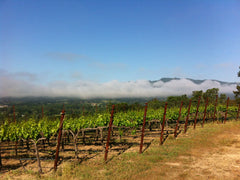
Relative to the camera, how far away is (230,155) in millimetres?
7871

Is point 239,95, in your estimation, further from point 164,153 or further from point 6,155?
point 6,155

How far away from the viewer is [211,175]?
587cm

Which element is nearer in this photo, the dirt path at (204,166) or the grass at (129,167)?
the dirt path at (204,166)

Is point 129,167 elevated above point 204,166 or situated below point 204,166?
below

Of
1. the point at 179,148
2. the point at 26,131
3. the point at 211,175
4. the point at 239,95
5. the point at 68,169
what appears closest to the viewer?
A: the point at 211,175

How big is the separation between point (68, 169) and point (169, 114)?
1367 cm

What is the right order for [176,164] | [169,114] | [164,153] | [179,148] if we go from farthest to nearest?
[169,114] < [179,148] < [164,153] < [176,164]

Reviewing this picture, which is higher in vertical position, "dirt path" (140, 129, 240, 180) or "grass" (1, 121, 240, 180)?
"dirt path" (140, 129, 240, 180)

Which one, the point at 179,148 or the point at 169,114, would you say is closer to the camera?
the point at 179,148

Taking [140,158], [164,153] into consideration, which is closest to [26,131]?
[140,158]

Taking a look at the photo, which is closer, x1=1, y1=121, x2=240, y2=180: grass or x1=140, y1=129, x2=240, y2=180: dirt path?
x1=140, y1=129, x2=240, y2=180: dirt path

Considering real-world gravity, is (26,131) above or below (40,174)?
above

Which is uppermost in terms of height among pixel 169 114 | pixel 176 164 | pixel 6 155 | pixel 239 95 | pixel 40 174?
pixel 239 95

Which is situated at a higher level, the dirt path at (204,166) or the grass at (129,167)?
the dirt path at (204,166)
